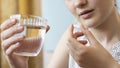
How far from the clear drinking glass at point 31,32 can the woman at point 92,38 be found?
0.31ft

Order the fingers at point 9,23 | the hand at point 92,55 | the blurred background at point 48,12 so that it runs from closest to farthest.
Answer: the hand at point 92,55
the fingers at point 9,23
the blurred background at point 48,12

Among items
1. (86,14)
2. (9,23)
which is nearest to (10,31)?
(9,23)

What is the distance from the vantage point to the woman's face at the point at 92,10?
2.73ft

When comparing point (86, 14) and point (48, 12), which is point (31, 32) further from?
point (48, 12)

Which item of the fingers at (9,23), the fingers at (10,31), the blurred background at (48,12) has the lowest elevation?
the blurred background at (48,12)

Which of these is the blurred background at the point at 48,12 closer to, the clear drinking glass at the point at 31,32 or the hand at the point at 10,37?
the hand at the point at 10,37

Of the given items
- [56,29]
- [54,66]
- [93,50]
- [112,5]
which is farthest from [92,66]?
[56,29]

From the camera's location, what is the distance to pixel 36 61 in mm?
1827

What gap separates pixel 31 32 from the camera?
2.45ft

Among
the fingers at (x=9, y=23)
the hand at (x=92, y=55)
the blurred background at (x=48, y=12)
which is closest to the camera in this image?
the hand at (x=92, y=55)

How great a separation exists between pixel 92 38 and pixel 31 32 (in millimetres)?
192

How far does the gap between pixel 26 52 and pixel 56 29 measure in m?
1.00

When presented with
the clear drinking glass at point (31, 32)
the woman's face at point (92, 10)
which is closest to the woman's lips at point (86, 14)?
the woman's face at point (92, 10)

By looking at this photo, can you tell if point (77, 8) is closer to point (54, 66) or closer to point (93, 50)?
point (93, 50)
